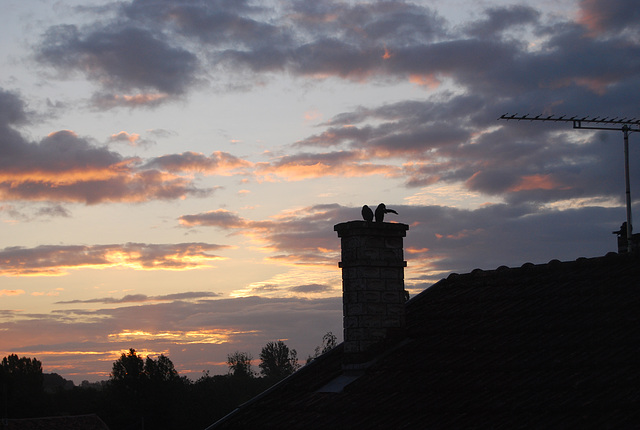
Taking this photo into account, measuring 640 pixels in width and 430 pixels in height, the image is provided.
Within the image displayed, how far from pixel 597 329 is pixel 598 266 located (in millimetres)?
2506

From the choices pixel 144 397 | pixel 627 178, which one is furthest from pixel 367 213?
pixel 144 397

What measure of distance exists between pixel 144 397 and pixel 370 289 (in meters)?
91.8

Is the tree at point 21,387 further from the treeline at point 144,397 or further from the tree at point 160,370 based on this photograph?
the tree at point 160,370

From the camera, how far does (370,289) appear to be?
13781 millimetres

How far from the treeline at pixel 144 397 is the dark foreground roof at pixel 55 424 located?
1739 cm

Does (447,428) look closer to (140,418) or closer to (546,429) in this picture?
(546,429)

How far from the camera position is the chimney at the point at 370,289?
45.1ft

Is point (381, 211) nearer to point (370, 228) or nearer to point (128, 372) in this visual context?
point (370, 228)

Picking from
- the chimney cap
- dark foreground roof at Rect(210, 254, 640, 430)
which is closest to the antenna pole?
dark foreground roof at Rect(210, 254, 640, 430)

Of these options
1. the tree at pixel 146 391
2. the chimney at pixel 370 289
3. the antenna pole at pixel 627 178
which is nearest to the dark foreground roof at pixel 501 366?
the chimney at pixel 370 289

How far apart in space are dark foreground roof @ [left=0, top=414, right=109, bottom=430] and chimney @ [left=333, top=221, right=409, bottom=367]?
58.2 meters

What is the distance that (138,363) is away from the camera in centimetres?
10325

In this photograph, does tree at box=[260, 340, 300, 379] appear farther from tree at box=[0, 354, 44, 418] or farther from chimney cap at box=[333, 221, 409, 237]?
chimney cap at box=[333, 221, 409, 237]

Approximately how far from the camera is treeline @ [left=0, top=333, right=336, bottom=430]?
9062 centimetres
